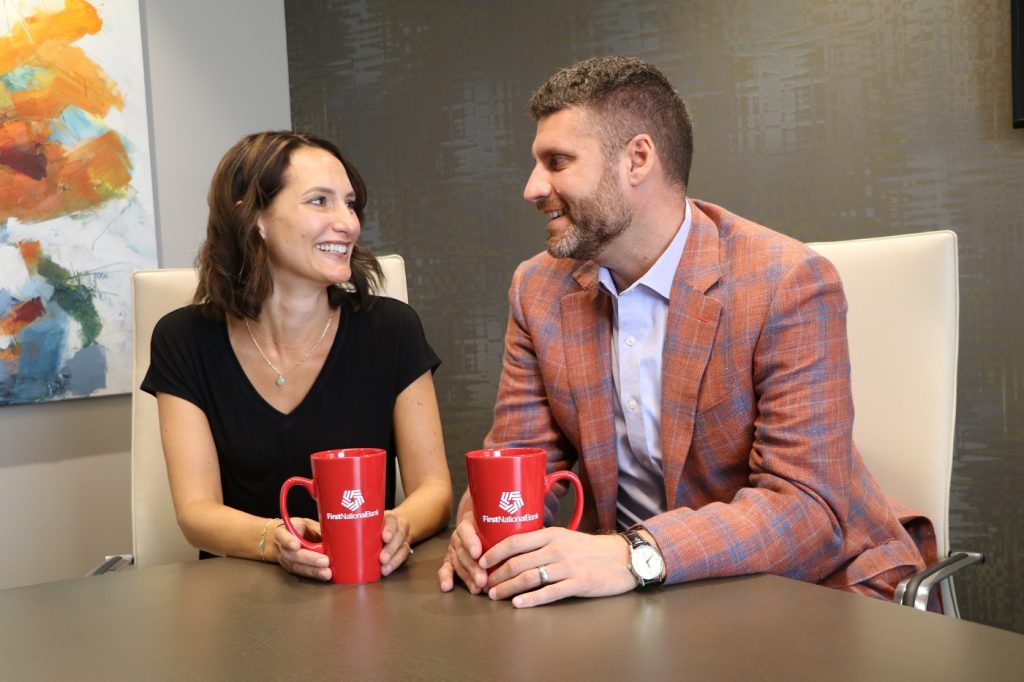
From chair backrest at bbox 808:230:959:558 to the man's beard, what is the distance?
440mm

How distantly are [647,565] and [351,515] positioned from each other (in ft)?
1.07

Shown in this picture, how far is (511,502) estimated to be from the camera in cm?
102

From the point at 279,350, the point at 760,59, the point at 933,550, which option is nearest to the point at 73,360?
the point at 279,350

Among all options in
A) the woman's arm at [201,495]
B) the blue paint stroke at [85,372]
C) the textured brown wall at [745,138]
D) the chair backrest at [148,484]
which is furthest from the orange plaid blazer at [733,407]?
the blue paint stroke at [85,372]

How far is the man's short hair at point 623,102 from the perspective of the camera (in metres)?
1.52

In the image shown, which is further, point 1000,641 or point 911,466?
point 911,466

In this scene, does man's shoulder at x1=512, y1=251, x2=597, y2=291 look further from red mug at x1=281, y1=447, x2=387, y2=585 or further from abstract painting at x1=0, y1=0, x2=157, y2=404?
abstract painting at x1=0, y1=0, x2=157, y2=404

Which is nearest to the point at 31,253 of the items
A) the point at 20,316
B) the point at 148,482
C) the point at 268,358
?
the point at 20,316

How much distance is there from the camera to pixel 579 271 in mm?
1563

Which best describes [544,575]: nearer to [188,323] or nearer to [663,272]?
[663,272]

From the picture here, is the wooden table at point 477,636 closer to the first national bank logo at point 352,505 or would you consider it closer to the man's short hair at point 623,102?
the first national bank logo at point 352,505

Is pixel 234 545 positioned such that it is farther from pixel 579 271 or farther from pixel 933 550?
pixel 933 550

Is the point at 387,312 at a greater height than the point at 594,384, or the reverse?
the point at 387,312

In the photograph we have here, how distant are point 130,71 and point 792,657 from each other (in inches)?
109
